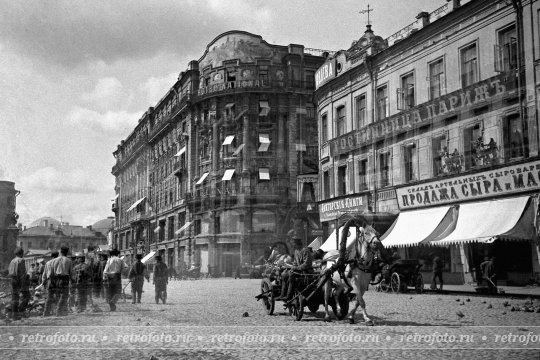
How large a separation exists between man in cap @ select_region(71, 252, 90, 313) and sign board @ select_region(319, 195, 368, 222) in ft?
51.5

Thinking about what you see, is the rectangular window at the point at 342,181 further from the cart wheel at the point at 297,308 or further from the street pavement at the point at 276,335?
the cart wheel at the point at 297,308

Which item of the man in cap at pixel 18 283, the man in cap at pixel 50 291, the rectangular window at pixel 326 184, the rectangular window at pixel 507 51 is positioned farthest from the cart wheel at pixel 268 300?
the rectangular window at pixel 326 184

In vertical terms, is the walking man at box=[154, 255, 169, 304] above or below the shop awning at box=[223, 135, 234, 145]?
below

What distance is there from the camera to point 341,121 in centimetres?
3284

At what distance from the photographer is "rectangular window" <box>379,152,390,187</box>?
91.5ft

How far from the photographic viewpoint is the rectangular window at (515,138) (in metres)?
19.7

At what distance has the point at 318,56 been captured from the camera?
1721 inches

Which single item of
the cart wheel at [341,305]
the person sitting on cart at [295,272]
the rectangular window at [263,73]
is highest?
the rectangular window at [263,73]

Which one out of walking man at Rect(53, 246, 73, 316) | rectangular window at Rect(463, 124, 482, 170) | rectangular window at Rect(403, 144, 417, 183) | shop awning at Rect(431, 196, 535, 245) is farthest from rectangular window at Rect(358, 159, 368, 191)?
walking man at Rect(53, 246, 73, 316)

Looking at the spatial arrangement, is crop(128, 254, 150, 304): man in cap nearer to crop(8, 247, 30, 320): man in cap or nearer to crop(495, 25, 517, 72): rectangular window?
crop(8, 247, 30, 320): man in cap

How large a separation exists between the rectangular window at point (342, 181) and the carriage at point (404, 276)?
11.8 m

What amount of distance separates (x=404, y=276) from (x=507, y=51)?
29.8 feet

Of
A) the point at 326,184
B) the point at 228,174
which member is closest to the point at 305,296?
the point at 326,184

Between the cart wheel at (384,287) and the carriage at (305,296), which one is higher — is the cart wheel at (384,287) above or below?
below
